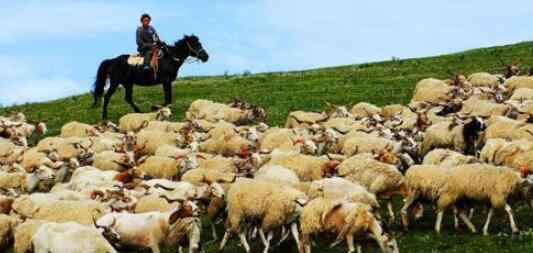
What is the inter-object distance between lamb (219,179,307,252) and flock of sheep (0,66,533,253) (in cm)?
2

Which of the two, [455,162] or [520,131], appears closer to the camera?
[455,162]

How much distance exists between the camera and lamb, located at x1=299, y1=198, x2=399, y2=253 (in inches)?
606

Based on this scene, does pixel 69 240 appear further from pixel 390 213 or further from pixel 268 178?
pixel 390 213

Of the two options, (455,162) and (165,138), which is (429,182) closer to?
(455,162)

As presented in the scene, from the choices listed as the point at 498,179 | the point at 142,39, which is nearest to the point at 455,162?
the point at 498,179

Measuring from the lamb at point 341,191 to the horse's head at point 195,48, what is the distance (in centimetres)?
1984

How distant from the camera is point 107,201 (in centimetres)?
1767

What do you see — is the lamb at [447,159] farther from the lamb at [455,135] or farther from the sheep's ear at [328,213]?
the sheep's ear at [328,213]

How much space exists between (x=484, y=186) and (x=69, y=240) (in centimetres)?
745

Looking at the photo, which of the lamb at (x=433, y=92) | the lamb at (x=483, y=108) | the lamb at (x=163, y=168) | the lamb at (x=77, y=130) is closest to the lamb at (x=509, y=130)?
the lamb at (x=483, y=108)

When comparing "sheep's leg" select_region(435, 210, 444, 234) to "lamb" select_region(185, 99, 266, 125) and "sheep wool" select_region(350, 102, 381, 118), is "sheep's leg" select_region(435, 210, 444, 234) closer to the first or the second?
"sheep wool" select_region(350, 102, 381, 118)

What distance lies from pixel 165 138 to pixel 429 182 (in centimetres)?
1126

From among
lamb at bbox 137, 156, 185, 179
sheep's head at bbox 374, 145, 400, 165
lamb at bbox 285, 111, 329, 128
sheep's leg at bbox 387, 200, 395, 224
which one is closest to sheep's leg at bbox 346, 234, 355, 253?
sheep's leg at bbox 387, 200, 395, 224

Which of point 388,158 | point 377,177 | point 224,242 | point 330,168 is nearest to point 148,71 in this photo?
point 330,168
